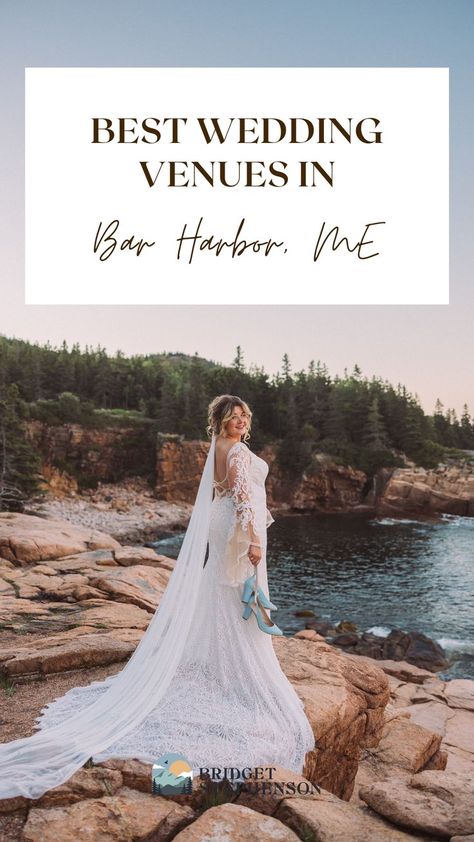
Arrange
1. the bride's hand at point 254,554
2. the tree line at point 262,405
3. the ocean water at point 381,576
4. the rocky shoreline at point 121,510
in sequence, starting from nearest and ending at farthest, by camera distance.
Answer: the bride's hand at point 254,554
the ocean water at point 381,576
the rocky shoreline at point 121,510
the tree line at point 262,405

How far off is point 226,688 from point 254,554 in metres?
1.13

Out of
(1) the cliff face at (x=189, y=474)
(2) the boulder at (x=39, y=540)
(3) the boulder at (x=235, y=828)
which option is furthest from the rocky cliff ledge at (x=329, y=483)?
(3) the boulder at (x=235, y=828)

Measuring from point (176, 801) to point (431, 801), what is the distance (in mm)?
1693

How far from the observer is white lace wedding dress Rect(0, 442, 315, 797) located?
3963 millimetres

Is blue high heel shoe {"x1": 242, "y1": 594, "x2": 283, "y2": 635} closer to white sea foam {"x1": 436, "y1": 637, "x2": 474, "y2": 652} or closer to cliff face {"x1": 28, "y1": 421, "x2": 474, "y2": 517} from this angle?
white sea foam {"x1": 436, "y1": 637, "x2": 474, "y2": 652}

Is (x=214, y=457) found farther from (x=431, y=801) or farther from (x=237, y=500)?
(x=431, y=801)

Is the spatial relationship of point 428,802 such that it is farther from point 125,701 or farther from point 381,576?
point 381,576

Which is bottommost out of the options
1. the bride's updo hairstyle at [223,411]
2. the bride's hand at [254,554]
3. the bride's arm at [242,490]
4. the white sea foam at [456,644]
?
the white sea foam at [456,644]

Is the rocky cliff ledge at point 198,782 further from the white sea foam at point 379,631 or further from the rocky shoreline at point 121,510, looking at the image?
the rocky shoreline at point 121,510

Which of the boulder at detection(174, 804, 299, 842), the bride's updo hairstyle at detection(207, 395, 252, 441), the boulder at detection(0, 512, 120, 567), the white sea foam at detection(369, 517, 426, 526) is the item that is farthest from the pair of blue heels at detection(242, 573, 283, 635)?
the white sea foam at detection(369, 517, 426, 526)

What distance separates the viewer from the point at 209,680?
4.73 metres

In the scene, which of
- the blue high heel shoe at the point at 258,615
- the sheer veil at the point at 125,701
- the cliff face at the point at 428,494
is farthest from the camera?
the cliff face at the point at 428,494

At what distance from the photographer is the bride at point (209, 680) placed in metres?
3.88

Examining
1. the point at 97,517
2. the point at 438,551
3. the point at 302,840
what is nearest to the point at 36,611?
the point at 302,840
